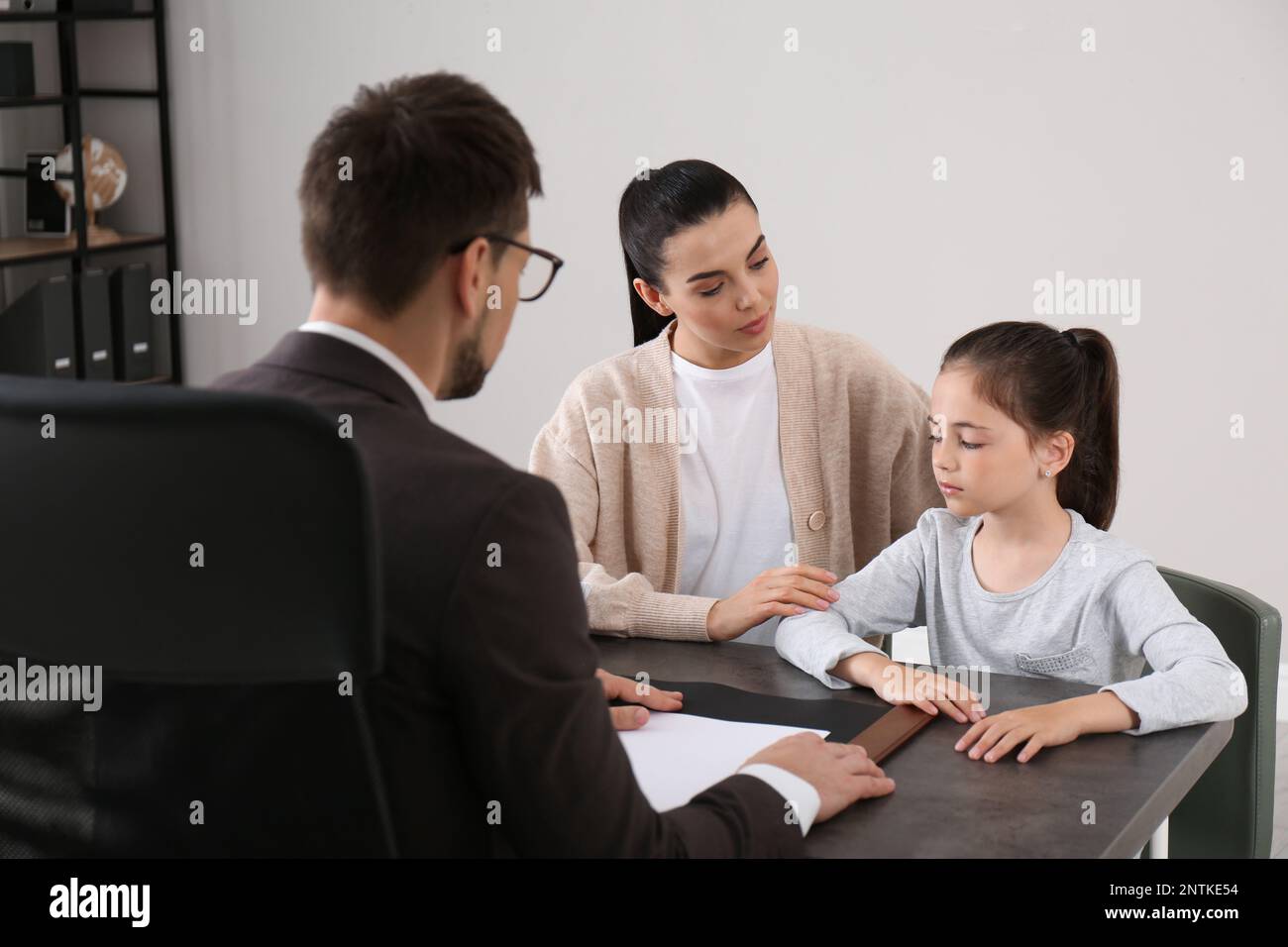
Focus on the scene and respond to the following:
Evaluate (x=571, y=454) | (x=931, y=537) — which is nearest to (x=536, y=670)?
(x=931, y=537)

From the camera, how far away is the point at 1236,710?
1493 millimetres

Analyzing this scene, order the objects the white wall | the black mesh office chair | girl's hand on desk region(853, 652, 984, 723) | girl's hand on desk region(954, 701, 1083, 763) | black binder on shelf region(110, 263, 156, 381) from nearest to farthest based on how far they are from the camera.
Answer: the black mesh office chair
girl's hand on desk region(954, 701, 1083, 763)
girl's hand on desk region(853, 652, 984, 723)
the white wall
black binder on shelf region(110, 263, 156, 381)

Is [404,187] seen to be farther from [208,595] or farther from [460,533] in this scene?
[208,595]

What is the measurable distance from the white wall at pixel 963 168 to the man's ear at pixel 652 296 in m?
1.63

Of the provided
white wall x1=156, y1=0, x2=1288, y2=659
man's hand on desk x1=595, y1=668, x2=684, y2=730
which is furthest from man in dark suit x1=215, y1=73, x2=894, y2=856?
white wall x1=156, y1=0, x2=1288, y2=659

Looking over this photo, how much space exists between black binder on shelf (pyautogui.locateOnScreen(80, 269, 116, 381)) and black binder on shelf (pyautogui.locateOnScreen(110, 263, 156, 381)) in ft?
0.08

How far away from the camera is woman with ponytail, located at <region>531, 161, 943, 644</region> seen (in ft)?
6.80

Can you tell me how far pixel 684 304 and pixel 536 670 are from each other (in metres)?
1.18

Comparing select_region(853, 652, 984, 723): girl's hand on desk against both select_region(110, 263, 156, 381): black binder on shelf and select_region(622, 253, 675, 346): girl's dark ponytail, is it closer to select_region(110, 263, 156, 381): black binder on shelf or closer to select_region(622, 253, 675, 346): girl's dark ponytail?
select_region(622, 253, 675, 346): girl's dark ponytail

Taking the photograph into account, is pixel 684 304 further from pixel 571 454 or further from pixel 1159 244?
pixel 1159 244

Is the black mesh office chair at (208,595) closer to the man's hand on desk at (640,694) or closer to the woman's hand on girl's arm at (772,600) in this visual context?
the man's hand on desk at (640,694)

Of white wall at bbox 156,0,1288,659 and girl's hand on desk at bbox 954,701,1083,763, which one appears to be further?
white wall at bbox 156,0,1288,659

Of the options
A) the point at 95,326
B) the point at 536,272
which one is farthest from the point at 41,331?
the point at 536,272
